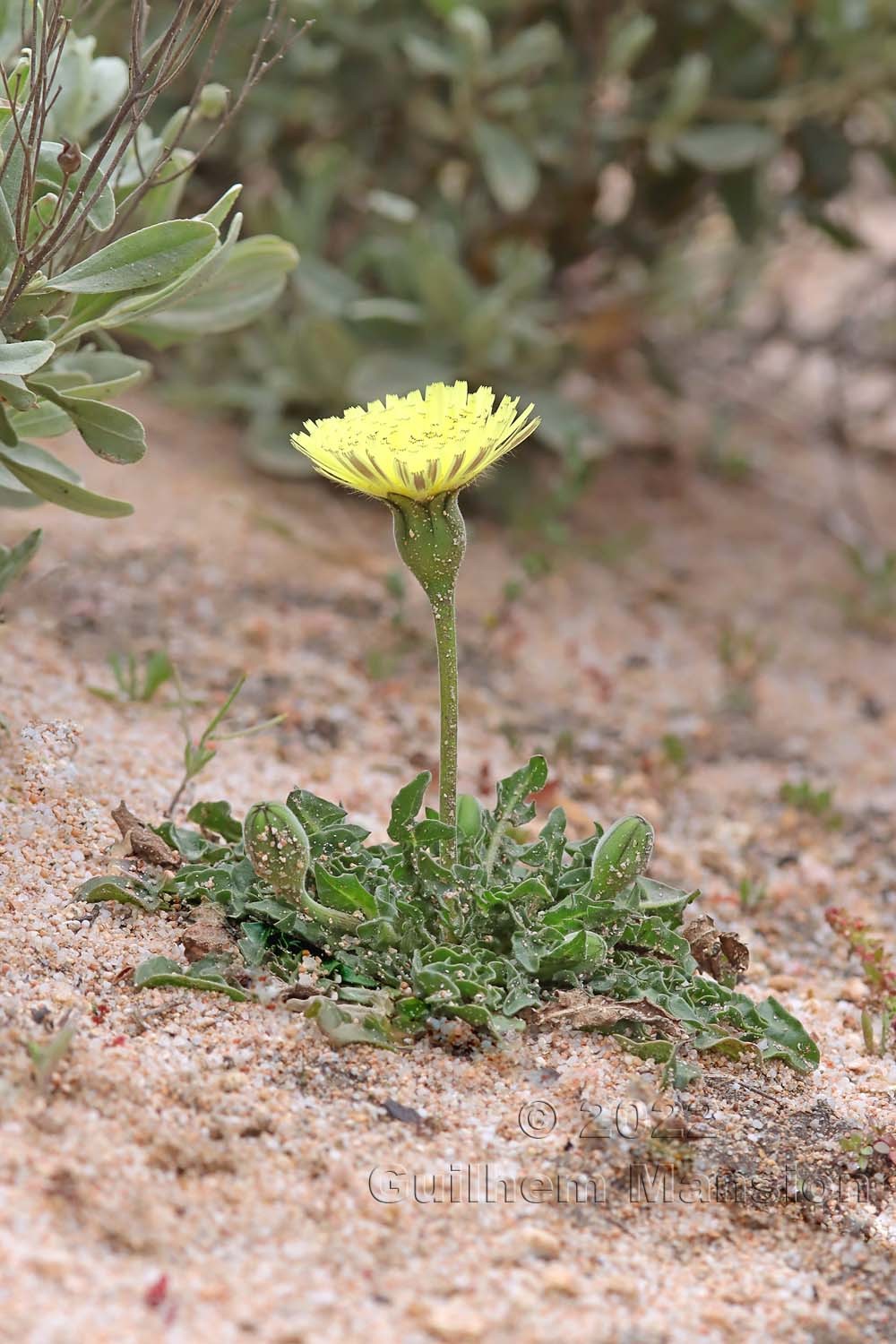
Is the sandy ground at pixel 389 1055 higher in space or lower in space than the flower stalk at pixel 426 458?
lower

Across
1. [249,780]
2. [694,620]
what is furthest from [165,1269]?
[694,620]

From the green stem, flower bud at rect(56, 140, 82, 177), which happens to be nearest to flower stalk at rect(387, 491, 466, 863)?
the green stem

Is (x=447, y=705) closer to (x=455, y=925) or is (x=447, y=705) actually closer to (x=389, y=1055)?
(x=455, y=925)

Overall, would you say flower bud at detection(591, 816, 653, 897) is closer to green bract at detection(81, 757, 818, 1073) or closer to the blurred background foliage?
green bract at detection(81, 757, 818, 1073)

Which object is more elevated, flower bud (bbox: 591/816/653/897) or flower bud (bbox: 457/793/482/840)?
flower bud (bbox: 457/793/482/840)

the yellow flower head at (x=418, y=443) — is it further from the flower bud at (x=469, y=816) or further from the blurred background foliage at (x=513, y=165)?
the blurred background foliage at (x=513, y=165)

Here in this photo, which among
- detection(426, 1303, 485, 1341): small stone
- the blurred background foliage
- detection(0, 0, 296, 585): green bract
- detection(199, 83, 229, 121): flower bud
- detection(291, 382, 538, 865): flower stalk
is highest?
the blurred background foliage

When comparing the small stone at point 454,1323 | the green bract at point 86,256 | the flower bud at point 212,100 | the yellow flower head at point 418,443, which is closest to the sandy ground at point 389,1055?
the small stone at point 454,1323

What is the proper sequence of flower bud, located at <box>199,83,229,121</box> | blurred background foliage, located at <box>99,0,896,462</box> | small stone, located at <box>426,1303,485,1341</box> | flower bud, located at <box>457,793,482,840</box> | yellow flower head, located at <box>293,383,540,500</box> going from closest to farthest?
1. small stone, located at <box>426,1303,485,1341</box>
2. yellow flower head, located at <box>293,383,540,500</box>
3. flower bud, located at <box>457,793,482,840</box>
4. flower bud, located at <box>199,83,229,121</box>
5. blurred background foliage, located at <box>99,0,896,462</box>
